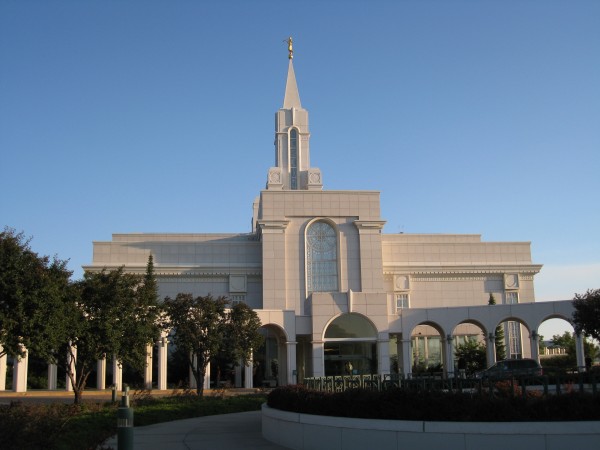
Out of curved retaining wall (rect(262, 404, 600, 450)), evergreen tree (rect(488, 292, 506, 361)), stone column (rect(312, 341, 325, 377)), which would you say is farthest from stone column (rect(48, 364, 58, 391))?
curved retaining wall (rect(262, 404, 600, 450))

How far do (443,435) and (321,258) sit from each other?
40.9 metres

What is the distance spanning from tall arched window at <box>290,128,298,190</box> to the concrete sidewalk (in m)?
39.7

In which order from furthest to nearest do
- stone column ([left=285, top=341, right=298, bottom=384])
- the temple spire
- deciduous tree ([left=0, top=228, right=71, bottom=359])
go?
the temple spire
stone column ([left=285, top=341, right=298, bottom=384])
deciduous tree ([left=0, top=228, right=71, bottom=359])

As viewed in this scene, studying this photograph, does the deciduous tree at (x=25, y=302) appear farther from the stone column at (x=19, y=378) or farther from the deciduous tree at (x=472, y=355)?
the deciduous tree at (x=472, y=355)

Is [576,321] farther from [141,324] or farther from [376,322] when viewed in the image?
[141,324]

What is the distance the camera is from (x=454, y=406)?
40.1 ft

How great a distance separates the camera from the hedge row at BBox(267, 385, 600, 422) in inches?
459

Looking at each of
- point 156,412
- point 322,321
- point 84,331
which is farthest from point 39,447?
point 322,321

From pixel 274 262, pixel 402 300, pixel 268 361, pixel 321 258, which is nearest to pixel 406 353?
pixel 321 258

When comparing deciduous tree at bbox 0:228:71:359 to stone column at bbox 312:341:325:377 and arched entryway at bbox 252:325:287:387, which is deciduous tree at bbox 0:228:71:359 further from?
arched entryway at bbox 252:325:287:387

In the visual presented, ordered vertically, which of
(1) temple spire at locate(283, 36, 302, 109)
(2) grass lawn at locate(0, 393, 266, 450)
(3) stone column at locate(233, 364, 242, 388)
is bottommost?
(3) stone column at locate(233, 364, 242, 388)

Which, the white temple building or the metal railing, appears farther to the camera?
the white temple building

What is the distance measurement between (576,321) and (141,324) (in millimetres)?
21676

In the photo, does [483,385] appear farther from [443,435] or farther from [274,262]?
[274,262]
